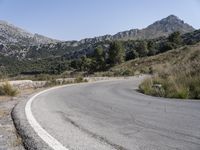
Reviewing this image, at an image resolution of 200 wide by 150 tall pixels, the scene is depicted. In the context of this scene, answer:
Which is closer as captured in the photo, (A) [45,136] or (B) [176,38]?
(A) [45,136]

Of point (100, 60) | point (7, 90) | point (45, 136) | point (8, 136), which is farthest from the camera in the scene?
point (100, 60)

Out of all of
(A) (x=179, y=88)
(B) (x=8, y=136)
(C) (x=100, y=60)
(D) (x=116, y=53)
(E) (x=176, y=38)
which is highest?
(E) (x=176, y=38)

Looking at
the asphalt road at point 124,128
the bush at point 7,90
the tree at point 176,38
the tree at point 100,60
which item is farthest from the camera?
the tree at point 176,38

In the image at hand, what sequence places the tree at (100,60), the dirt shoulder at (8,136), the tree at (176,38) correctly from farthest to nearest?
the tree at (176,38)
the tree at (100,60)
the dirt shoulder at (8,136)

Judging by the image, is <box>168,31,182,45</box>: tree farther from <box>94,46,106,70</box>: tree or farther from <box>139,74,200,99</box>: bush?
<box>139,74,200,99</box>: bush

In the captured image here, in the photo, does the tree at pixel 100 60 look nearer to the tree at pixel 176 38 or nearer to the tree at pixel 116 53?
the tree at pixel 116 53

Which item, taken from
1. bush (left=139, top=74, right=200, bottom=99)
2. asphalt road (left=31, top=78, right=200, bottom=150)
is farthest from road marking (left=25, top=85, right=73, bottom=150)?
bush (left=139, top=74, right=200, bottom=99)

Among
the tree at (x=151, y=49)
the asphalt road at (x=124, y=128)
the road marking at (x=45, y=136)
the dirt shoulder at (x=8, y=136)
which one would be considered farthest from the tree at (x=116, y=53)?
the road marking at (x=45, y=136)

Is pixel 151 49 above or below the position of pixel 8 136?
above

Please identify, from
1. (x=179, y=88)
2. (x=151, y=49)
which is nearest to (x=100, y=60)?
(x=151, y=49)

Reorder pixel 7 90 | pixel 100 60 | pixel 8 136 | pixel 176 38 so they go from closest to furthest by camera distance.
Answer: pixel 8 136
pixel 7 90
pixel 100 60
pixel 176 38

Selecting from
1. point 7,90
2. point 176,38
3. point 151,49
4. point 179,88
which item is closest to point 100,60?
point 151,49

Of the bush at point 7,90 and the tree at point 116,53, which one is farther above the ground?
the tree at point 116,53

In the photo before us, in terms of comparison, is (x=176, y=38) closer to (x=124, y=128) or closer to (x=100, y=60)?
(x=100, y=60)
